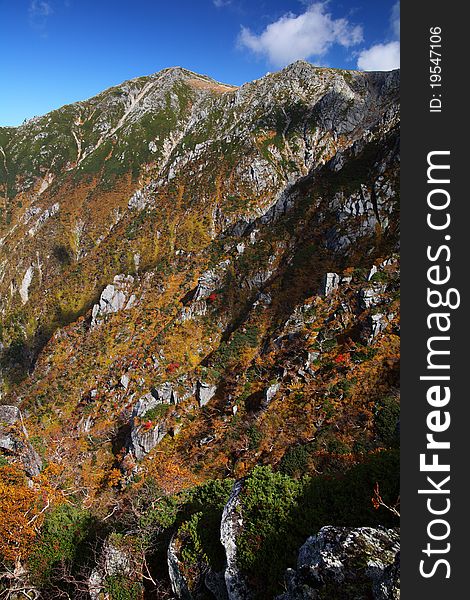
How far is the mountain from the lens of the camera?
1491 cm

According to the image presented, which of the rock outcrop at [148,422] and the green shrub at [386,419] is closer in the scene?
the green shrub at [386,419]

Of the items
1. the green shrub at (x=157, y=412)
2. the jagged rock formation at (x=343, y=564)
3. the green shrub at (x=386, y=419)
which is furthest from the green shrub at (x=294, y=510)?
the green shrub at (x=157, y=412)

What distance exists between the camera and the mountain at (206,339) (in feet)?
48.9

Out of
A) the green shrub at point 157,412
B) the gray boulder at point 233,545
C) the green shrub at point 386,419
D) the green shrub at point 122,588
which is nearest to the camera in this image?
the gray boulder at point 233,545

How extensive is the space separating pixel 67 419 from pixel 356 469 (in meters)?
54.0

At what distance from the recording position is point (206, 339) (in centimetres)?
5519

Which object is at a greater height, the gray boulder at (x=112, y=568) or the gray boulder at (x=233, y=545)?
the gray boulder at (x=233, y=545)

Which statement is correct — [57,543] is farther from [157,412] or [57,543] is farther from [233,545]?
[157,412]

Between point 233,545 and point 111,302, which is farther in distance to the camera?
point 111,302

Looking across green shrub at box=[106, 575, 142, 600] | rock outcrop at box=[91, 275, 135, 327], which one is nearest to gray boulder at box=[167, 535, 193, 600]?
green shrub at box=[106, 575, 142, 600]

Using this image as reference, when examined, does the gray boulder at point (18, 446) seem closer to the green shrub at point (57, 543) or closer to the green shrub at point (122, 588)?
the green shrub at point (57, 543)

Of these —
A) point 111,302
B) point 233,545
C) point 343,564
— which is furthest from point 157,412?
point 343,564

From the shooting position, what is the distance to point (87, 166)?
458ft

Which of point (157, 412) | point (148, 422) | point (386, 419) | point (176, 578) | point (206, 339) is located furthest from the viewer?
point (206, 339)
